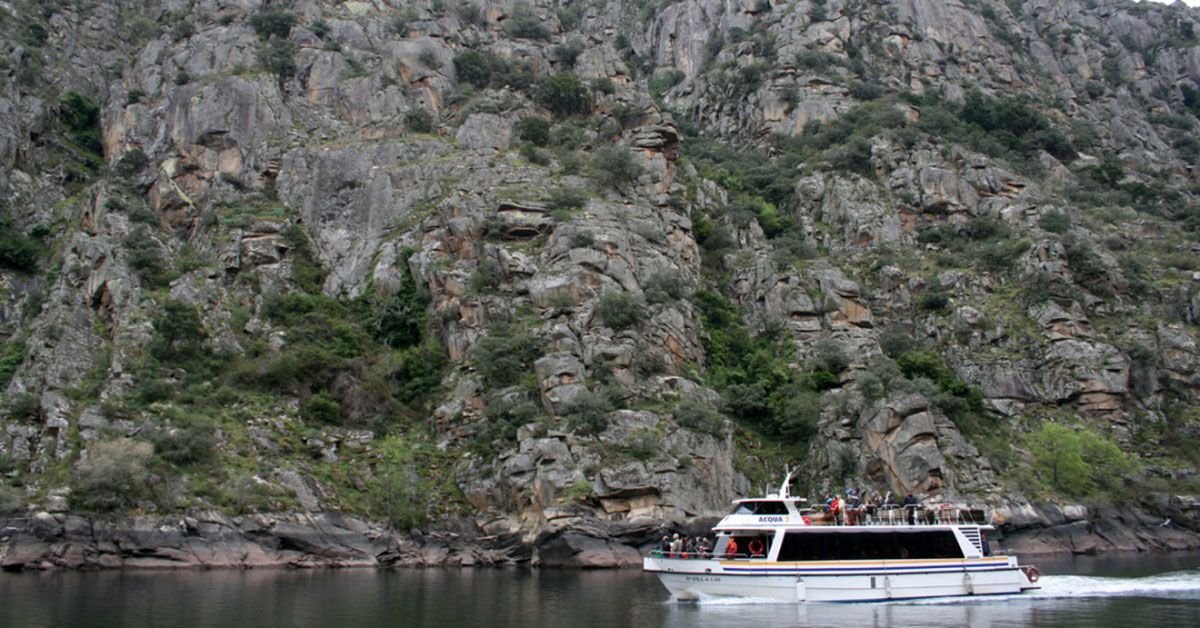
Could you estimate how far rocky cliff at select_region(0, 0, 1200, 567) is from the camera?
5275cm

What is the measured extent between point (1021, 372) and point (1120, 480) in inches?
408

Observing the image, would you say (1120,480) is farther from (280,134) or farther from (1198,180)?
(280,134)

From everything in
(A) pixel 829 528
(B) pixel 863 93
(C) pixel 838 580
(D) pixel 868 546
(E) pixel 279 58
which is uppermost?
(B) pixel 863 93

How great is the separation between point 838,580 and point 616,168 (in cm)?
4838

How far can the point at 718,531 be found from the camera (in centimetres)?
3691

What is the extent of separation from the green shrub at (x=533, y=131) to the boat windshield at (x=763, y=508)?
54.0 m

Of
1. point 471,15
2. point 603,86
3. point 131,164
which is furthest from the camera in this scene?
point 471,15

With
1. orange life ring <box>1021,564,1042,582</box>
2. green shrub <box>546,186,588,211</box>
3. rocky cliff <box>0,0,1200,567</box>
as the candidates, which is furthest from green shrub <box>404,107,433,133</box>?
orange life ring <box>1021,564,1042,582</box>

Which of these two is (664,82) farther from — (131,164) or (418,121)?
(131,164)

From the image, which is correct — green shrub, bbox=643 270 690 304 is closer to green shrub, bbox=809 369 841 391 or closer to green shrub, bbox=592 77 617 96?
green shrub, bbox=809 369 841 391

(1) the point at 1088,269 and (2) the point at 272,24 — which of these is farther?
(2) the point at 272,24

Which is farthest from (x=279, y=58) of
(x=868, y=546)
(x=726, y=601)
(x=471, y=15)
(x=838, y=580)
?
(x=838, y=580)

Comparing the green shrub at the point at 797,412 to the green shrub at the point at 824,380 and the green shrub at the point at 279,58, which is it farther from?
the green shrub at the point at 279,58

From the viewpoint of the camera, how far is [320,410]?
5931cm
